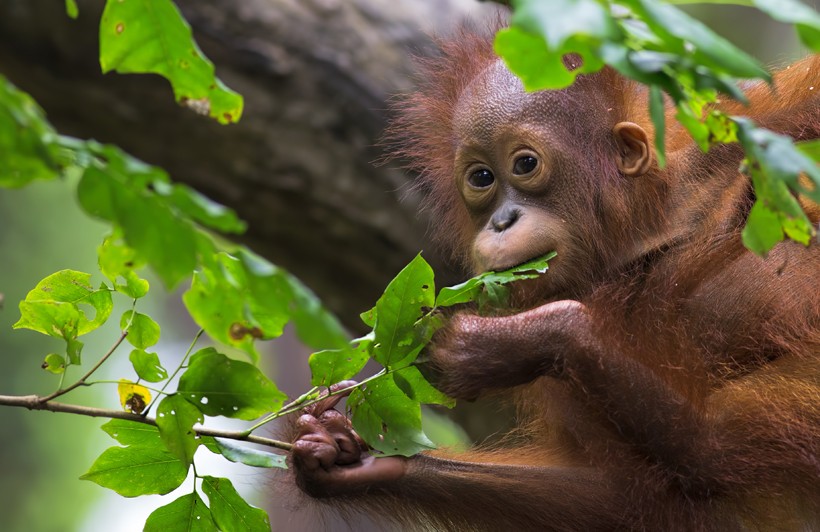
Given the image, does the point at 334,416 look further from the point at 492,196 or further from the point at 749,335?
the point at 749,335

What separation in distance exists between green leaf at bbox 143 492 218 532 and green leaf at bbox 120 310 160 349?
0.87 feet

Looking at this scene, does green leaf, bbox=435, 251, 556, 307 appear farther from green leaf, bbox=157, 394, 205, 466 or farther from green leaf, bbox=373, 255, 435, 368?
green leaf, bbox=157, 394, 205, 466

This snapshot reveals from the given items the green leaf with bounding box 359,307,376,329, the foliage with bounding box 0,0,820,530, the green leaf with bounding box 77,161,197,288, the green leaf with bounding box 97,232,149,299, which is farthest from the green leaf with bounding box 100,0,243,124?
the green leaf with bounding box 359,307,376,329

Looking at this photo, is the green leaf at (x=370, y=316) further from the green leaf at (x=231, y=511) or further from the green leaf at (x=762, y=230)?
the green leaf at (x=762, y=230)

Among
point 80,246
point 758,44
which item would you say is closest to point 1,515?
point 80,246

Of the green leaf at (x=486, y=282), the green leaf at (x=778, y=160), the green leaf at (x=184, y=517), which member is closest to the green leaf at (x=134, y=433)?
the green leaf at (x=184, y=517)

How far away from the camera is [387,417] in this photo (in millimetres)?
1884

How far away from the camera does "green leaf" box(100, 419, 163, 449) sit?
174 centimetres

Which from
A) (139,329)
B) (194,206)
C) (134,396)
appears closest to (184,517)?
(134,396)

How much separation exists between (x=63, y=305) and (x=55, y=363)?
120 mm

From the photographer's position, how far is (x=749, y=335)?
2.23 meters

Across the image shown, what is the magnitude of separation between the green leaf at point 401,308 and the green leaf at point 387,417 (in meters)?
0.07

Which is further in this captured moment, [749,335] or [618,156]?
[618,156]

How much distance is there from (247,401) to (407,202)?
104 inches
